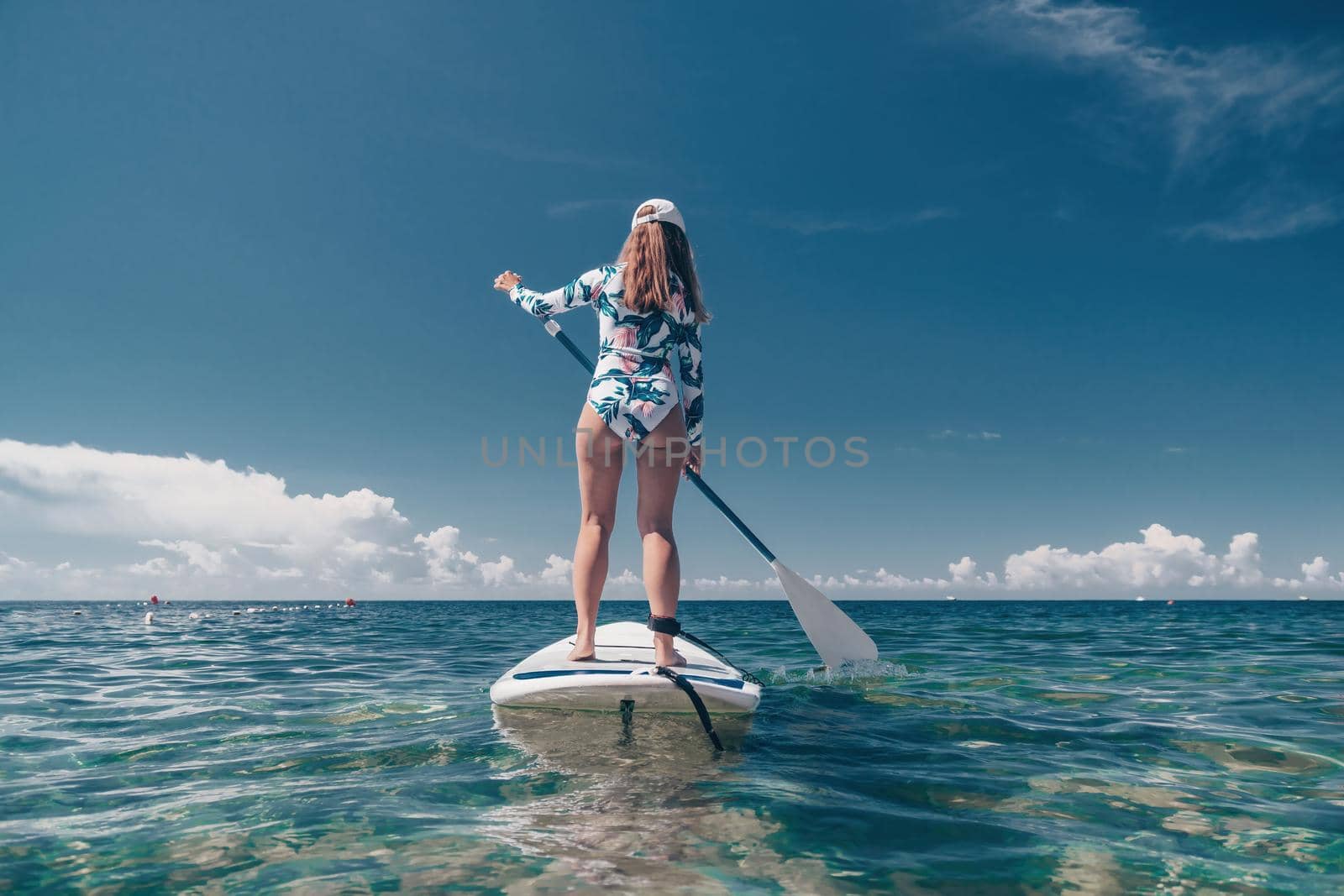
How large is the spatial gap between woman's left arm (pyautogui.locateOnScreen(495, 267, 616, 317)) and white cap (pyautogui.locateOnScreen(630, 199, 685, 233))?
1.19 feet

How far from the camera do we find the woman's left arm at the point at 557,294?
4.44 m

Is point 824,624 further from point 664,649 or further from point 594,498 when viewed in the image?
point 594,498

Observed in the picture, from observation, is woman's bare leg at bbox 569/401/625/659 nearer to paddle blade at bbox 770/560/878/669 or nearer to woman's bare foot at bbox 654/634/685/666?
woman's bare foot at bbox 654/634/685/666

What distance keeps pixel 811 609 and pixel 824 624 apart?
0.25m

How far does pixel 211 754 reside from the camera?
154 inches

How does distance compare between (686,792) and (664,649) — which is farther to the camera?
(664,649)

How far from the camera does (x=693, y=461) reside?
4816mm

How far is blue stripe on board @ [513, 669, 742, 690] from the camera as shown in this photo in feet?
13.4

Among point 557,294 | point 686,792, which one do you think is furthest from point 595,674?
point 557,294

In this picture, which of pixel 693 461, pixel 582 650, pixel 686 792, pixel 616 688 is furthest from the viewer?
pixel 693 461

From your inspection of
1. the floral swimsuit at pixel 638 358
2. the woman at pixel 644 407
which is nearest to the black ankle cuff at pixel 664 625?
the woman at pixel 644 407

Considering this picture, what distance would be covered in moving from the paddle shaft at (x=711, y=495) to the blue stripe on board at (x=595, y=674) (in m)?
1.43

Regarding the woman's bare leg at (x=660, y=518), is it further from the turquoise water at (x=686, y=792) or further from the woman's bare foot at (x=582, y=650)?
the turquoise water at (x=686, y=792)

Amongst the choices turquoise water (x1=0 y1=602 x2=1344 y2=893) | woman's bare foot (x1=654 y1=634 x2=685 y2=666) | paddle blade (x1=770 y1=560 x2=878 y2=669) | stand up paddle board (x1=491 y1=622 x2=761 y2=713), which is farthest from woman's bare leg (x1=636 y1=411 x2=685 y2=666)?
paddle blade (x1=770 y1=560 x2=878 y2=669)
